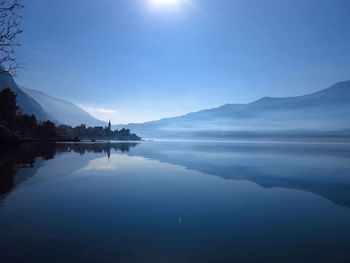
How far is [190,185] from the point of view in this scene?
70.8ft

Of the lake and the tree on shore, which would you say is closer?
the lake

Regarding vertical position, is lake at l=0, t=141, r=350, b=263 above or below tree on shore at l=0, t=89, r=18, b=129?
below

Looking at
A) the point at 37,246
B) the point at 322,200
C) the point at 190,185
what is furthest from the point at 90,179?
the point at 322,200

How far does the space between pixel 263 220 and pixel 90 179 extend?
15.4 metres

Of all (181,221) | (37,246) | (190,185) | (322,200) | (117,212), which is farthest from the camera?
(190,185)

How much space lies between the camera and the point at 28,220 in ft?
35.9

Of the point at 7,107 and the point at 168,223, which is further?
the point at 7,107

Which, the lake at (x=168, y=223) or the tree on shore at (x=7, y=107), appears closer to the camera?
the lake at (x=168, y=223)

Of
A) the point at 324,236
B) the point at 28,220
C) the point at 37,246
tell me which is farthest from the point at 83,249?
the point at 324,236

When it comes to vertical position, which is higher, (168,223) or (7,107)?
(7,107)

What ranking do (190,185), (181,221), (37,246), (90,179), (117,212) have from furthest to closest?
(90,179), (190,185), (117,212), (181,221), (37,246)

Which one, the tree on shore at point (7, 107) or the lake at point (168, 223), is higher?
the tree on shore at point (7, 107)

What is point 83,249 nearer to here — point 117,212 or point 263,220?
point 117,212

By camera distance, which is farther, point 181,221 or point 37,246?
point 181,221
